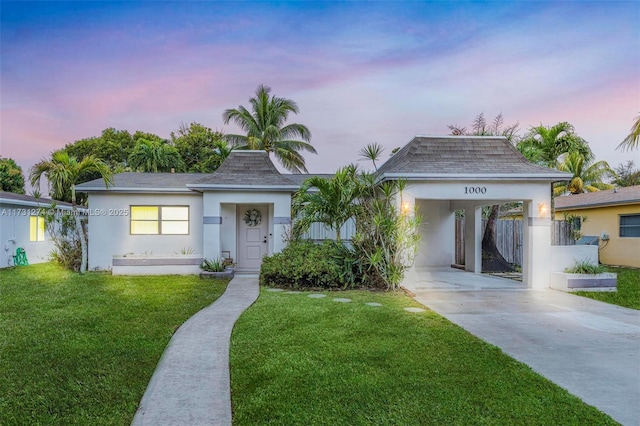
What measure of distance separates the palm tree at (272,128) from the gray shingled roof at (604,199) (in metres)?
14.8

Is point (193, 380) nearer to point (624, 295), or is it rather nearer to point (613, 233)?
point (624, 295)

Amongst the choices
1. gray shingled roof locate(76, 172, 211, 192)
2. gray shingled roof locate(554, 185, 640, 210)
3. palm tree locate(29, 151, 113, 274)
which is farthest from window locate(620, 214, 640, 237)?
palm tree locate(29, 151, 113, 274)

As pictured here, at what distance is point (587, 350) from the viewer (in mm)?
5039

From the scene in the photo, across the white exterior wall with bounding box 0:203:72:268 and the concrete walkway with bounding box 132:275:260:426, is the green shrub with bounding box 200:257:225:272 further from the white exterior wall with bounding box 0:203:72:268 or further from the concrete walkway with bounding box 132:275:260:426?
the white exterior wall with bounding box 0:203:72:268

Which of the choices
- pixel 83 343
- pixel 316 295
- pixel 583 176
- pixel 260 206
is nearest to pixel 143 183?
pixel 260 206

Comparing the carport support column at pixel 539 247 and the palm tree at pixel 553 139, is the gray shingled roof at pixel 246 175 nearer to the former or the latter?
the carport support column at pixel 539 247

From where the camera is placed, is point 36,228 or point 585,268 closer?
point 585,268

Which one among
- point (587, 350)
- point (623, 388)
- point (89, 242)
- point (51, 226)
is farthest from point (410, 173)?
point (51, 226)

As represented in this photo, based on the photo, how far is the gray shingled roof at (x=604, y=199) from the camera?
15.2m

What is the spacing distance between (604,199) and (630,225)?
1535 mm

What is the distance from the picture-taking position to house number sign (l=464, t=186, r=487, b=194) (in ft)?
33.0

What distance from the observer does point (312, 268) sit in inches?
382

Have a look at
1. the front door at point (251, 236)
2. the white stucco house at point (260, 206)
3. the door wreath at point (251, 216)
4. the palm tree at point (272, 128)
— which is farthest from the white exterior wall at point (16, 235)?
the palm tree at point (272, 128)

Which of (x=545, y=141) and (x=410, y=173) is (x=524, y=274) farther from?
(x=545, y=141)
